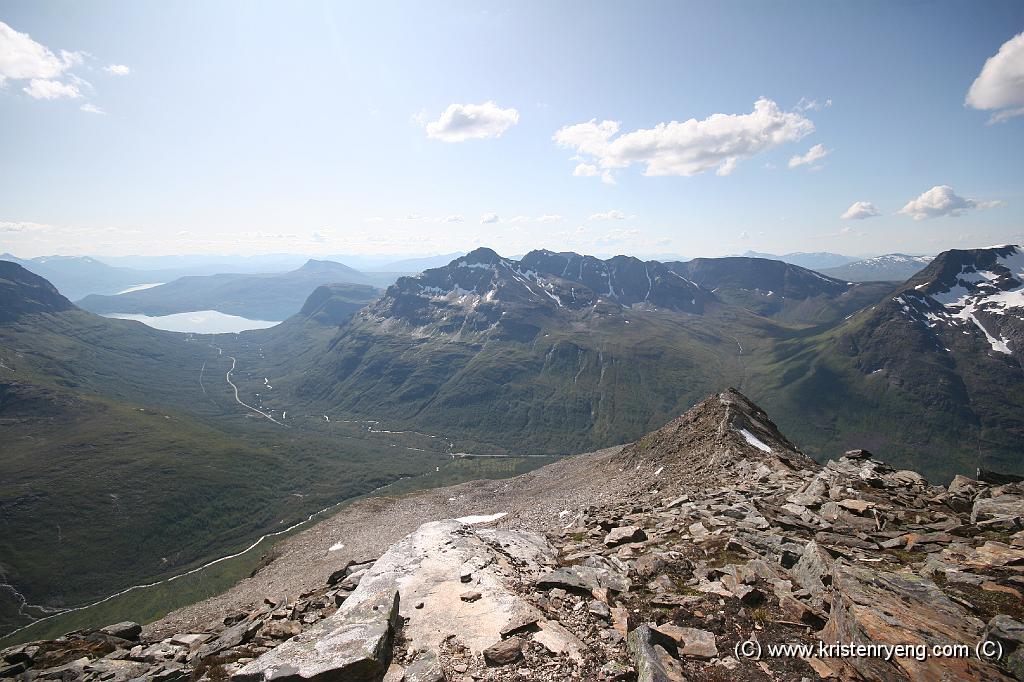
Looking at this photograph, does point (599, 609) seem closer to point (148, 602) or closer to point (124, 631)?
point (124, 631)

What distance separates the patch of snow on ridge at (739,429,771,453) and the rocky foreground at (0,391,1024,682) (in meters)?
20.9

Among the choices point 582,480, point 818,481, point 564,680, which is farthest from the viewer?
point 582,480

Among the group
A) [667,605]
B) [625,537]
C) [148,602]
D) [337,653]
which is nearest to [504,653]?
[337,653]

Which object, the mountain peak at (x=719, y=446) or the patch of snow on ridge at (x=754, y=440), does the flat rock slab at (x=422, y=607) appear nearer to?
the mountain peak at (x=719, y=446)

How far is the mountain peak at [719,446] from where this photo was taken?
46500 millimetres

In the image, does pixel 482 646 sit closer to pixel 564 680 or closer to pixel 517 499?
pixel 564 680

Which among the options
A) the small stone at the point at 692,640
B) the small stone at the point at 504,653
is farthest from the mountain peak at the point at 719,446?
the small stone at the point at 504,653

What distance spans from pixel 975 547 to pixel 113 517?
274205 mm

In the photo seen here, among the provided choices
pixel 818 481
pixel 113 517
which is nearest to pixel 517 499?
pixel 818 481

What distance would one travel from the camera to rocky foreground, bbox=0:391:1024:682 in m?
13.1

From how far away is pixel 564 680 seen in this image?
1263 cm

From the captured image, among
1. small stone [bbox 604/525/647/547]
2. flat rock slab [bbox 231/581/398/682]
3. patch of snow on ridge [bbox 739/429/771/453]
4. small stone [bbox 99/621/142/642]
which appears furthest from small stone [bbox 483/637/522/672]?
patch of snow on ridge [bbox 739/429/771/453]

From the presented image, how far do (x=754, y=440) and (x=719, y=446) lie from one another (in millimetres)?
5311

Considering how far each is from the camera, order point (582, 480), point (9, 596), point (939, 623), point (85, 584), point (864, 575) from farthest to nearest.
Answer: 1. point (85, 584)
2. point (9, 596)
3. point (582, 480)
4. point (864, 575)
5. point (939, 623)
